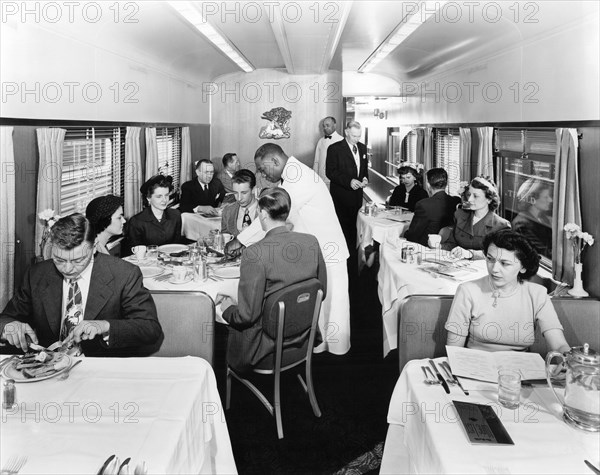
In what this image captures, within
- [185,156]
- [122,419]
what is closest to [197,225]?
[185,156]

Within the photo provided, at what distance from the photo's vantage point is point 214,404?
7.49 feet

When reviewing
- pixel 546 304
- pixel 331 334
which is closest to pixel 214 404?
pixel 546 304

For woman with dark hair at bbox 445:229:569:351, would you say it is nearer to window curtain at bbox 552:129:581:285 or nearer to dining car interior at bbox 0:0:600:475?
dining car interior at bbox 0:0:600:475

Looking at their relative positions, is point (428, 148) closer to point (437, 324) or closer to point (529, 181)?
point (529, 181)

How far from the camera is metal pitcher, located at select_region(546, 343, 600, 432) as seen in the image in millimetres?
1846

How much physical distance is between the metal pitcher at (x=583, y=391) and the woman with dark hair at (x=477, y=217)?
2.72m

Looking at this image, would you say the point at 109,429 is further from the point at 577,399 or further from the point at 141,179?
the point at 141,179

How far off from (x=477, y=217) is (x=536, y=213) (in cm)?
84

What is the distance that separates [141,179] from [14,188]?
2925 mm

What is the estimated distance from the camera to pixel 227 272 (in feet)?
13.1

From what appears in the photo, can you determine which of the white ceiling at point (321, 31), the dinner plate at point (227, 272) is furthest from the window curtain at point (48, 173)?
the dinner plate at point (227, 272)

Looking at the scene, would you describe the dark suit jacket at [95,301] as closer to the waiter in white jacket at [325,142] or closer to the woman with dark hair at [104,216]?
the woman with dark hair at [104,216]

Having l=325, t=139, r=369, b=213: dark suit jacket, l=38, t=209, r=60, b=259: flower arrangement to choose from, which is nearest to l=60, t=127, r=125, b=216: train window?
l=38, t=209, r=60, b=259: flower arrangement

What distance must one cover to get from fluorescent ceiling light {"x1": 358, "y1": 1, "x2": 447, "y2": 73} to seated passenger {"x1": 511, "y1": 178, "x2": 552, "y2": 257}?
5.97 ft
